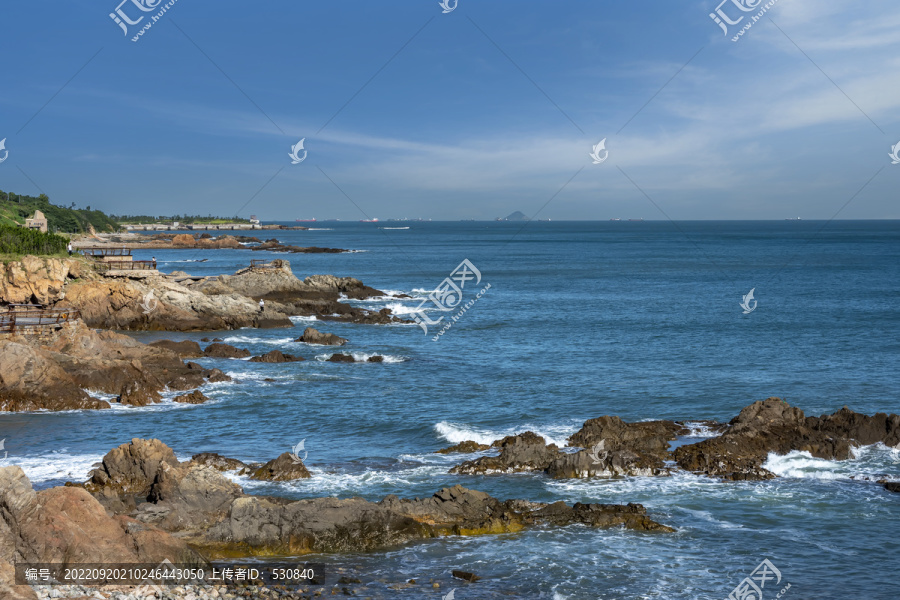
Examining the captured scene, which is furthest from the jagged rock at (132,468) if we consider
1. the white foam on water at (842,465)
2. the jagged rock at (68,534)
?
the white foam on water at (842,465)

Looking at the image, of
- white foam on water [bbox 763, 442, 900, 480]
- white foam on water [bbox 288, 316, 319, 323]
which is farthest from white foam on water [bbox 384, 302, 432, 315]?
white foam on water [bbox 763, 442, 900, 480]

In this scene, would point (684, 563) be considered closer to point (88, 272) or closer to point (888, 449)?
point (888, 449)

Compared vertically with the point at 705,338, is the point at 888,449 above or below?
below

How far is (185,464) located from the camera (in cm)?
2106

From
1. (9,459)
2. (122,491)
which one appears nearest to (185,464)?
(122,491)

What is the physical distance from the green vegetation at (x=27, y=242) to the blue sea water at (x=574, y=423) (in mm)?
13411

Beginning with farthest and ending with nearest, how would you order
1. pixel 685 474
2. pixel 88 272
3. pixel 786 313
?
pixel 786 313 → pixel 88 272 → pixel 685 474

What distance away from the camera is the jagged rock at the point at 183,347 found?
4197cm

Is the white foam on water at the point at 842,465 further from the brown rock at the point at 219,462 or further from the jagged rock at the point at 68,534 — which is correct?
the jagged rock at the point at 68,534

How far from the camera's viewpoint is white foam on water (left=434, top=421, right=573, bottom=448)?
26312mm

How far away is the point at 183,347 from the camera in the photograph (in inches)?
1684

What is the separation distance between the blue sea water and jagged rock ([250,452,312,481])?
45 centimetres

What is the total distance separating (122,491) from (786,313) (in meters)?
55.0

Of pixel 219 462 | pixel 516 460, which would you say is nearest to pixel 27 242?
pixel 219 462
